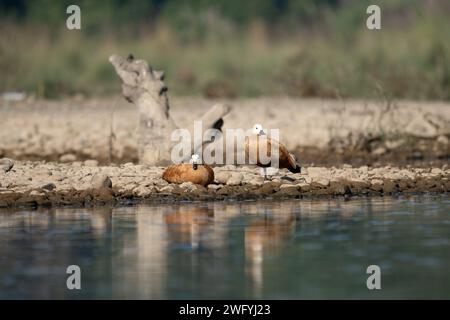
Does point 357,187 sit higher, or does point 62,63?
point 62,63

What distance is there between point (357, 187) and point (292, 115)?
19.8ft

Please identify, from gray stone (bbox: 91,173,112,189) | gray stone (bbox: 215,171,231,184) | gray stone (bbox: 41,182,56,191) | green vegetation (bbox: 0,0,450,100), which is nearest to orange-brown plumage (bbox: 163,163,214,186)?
gray stone (bbox: 215,171,231,184)

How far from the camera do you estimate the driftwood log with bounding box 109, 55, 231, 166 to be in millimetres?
16156

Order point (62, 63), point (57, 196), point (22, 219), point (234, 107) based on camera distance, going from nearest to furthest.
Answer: point (22, 219) → point (57, 196) → point (234, 107) → point (62, 63)

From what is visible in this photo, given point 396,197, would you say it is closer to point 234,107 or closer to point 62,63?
point 234,107

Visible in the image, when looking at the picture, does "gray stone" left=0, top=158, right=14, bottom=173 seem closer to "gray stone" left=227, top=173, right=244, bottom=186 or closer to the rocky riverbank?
the rocky riverbank

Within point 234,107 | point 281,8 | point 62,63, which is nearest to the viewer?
point 234,107

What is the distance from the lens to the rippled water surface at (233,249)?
948 cm

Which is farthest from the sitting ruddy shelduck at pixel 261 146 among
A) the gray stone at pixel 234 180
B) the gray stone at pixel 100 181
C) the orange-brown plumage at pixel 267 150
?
the gray stone at pixel 100 181

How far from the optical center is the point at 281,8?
4228 cm

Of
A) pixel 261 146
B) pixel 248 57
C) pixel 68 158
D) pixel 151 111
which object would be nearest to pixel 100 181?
pixel 261 146

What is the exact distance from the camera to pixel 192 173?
565 inches

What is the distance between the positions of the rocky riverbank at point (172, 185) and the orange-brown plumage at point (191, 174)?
8 cm
